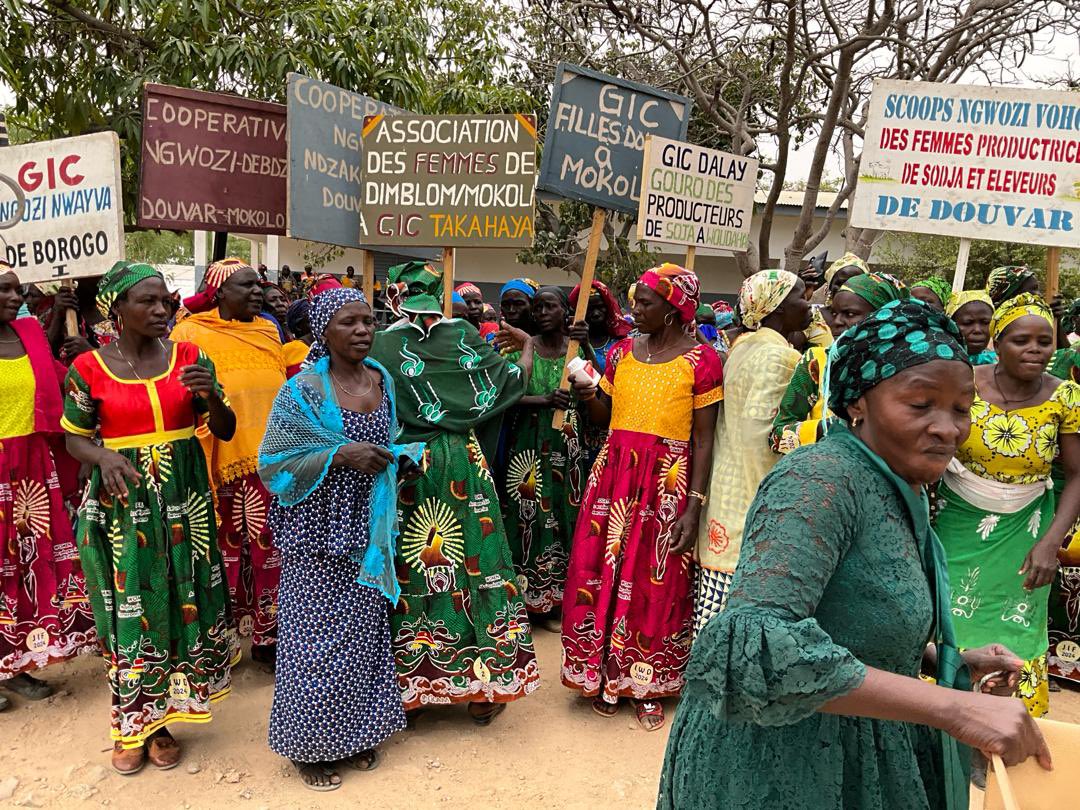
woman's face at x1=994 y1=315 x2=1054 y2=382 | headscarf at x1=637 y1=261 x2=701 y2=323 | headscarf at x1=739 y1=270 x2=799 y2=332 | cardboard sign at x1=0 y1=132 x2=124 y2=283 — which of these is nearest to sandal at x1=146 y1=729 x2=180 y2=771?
cardboard sign at x1=0 y1=132 x2=124 y2=283

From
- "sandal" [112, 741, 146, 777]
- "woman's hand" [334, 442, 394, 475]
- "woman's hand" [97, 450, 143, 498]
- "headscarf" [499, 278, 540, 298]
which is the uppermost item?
"headscarf" [499, 278, 540, 298]

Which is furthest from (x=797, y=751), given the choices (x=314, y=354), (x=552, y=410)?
(x=552, y=410)

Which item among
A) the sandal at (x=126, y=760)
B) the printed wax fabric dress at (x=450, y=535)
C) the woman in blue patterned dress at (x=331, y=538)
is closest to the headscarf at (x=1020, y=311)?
the printed wax fabric dress at (x=450, y=535)

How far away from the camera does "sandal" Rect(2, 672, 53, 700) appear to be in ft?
13.1

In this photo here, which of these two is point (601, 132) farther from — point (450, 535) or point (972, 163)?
point (450, 535)

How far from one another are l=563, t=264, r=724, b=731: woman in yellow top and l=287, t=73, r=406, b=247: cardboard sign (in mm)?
1885

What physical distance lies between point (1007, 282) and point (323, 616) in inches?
167

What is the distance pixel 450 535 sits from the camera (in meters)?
3.61

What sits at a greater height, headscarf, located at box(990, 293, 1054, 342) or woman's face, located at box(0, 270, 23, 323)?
headscarf, located at box(990, 293, 1054, 342)

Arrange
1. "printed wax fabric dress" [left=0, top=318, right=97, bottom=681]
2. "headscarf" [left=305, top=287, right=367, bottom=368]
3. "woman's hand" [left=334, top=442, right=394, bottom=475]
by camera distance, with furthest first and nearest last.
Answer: "printed wax fabric dress" [left=0, top=318, right=97, bottom=681], "headscarf" [left=305, top=287, right=367, bottom=368], "woman's hand" [left=334, top=442, right=394, bottom=475]

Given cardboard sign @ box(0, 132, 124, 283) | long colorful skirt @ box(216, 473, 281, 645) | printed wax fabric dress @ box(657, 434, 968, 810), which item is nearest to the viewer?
printed wax fabric dress @ box(657, 434, 968, 810)

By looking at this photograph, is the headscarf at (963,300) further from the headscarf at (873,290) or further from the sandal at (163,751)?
the sandal at (163,751)

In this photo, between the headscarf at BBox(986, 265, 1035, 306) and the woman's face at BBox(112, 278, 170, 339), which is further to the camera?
the headscarf at BBox(986, 265, 1035, 306)

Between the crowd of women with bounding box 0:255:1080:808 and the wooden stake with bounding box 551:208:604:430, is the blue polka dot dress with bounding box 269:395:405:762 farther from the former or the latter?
the wooden stake with bounding box 551:208:604:430
